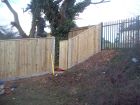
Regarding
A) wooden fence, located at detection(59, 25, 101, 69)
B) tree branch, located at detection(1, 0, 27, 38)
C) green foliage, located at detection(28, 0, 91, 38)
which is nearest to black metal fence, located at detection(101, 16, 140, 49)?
wooden fence, located at detection(59, 25, 101, 69)

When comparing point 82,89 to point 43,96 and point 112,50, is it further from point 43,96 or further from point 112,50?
point 112,50

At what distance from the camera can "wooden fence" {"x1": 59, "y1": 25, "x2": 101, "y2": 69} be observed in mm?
19156

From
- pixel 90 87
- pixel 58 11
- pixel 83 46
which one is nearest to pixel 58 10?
pixel 58 11

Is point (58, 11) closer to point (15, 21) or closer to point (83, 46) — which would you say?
point (15, 21)

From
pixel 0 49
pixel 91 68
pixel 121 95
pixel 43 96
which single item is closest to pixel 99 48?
pixel 91 68

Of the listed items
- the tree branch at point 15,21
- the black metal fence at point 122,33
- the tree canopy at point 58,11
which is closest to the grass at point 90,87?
the black metal fence at point 122,33

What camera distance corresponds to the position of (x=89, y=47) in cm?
1933

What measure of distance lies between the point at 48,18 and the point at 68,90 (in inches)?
573

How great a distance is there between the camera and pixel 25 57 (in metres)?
18.1

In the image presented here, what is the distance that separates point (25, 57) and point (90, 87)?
248 inches

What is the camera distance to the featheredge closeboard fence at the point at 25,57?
17766 millimetres

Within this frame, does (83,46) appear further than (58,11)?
No

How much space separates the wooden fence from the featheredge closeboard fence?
176 centimetres

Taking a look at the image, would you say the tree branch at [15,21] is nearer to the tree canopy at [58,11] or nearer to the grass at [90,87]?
the tree canopy at [58,11]
